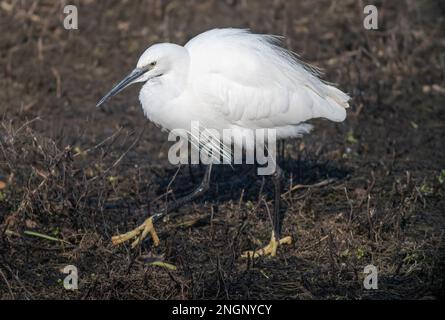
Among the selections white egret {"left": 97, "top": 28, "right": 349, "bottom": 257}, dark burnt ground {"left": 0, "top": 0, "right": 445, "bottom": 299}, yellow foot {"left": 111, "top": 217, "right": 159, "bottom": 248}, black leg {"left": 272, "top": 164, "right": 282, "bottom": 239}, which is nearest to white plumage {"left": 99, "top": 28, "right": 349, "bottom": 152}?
white egret {"left": 97, "top": 28, "right": 349, "bottom": 257}

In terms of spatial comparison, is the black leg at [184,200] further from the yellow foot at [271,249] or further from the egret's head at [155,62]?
the egret's head at [155,62]

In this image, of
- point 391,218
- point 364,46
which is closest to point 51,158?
point 391,218

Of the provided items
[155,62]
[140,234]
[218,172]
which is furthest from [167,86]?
[218,172]

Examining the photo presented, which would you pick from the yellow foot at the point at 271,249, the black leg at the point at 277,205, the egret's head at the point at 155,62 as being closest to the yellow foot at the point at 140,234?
the yellow foot at the point at 271,249

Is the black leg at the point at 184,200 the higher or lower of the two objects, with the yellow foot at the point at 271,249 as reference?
higher

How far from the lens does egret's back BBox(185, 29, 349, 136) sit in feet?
19.0

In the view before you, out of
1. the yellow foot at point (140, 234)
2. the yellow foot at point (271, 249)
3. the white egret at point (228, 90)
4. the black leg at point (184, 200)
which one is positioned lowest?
the yellow foot at point (271, 249)

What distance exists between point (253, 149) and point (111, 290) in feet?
5.24

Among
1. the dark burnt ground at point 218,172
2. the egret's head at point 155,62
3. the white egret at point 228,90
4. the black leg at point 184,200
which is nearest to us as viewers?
the dark burnt ground at point 218,172

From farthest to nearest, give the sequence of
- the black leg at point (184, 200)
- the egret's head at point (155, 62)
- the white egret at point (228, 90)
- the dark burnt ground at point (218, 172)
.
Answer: the black leg at point (184, 200), the white egret at point (228, 90), the egret's head at point (155, 62), the dark burnt ground at point (218, 172)

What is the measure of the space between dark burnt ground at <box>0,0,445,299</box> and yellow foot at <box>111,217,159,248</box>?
0.22 feet

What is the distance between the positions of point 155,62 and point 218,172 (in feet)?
5.62

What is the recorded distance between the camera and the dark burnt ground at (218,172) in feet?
17.8

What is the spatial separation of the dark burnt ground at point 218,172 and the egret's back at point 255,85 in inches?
23.9
